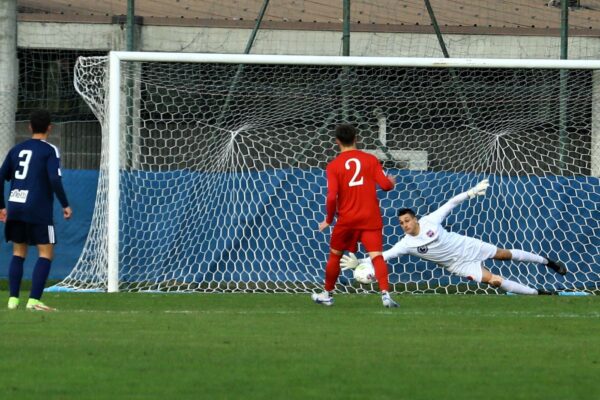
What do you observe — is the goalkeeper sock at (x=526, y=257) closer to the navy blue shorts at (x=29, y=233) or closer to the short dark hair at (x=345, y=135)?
the short dark hair at (x=345, y=135)

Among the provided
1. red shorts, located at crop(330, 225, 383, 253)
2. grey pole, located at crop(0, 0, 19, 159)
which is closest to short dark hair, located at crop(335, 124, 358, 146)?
red shorts, located at crop(330, 225, 383, 253)

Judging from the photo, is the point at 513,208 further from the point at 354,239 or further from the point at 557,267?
the point at 354,239

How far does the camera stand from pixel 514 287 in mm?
16578

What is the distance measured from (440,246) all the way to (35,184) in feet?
19.7

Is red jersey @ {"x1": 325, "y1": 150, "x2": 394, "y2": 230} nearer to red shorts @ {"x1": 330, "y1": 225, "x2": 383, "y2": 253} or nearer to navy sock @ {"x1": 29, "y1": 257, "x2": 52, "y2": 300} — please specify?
red shorts @ {"x1": 330, "y1": 225, "x2": 383, "y2": 253}

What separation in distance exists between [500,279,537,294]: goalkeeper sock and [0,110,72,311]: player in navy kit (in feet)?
21.0

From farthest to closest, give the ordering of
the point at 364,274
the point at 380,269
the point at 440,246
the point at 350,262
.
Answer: the point at 440,246 < the point at 350,262 < the point at 364,274 < the point at 380,269

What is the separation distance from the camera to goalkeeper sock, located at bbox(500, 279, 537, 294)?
54.2ft

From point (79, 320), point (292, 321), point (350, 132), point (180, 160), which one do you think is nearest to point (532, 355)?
point (292, 321)

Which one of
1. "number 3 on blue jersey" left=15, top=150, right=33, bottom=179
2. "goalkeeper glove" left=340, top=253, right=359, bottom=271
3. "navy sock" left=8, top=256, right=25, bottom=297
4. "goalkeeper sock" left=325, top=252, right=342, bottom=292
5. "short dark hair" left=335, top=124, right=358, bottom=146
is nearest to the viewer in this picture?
"number 3 on blue jersey" left=15, top=150, right=33, bottom=179

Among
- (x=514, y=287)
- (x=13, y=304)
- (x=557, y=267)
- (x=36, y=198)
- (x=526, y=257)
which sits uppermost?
(x=36, y=198)

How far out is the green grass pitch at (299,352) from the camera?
276 inches

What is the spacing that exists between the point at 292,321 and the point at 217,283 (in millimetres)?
6579

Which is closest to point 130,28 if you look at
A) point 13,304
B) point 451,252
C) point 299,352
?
point 451,252
